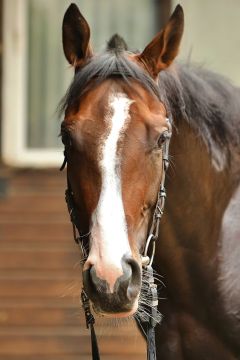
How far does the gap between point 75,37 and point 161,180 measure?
0.65m

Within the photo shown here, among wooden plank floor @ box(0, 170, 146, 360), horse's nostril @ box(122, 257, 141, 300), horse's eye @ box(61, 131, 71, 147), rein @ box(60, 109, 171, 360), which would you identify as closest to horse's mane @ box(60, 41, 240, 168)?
horse's eye @ box(61, 131, 71, 147)

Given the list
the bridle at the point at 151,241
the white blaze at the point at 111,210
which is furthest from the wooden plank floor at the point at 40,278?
the white blaze at the point at 111,210

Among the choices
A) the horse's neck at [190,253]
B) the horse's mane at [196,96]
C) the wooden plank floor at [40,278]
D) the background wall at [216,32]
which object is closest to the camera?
the horse's mane at [196,96]

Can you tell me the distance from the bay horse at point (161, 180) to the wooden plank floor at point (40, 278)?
105 inches

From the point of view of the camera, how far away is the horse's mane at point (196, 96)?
11.4ft

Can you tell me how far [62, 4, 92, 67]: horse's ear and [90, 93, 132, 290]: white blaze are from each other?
0.34 metres

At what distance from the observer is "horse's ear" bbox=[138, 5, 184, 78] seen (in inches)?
140

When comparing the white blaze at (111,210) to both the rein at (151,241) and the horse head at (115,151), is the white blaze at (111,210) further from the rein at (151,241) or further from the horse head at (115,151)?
the rein at (151,241)

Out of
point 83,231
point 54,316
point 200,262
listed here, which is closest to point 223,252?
point 200,262

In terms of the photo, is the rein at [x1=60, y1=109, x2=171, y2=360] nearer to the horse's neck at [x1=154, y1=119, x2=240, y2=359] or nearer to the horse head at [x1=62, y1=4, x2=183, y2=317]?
the horse head at [x1=62, y1=4, x2=183, y2=317]

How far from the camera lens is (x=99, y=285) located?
120 inches

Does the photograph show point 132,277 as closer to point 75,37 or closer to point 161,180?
point 161,180

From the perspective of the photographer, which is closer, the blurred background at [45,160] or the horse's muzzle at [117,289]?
the horse's muzzle at [117,289]

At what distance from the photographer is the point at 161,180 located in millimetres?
3400
